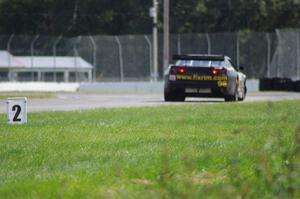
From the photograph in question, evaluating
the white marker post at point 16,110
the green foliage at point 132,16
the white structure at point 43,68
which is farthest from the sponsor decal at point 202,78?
the green foliage at point 132,16

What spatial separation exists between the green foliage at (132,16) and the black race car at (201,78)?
44355 mm

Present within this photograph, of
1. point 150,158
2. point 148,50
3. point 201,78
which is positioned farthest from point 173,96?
point 148,50

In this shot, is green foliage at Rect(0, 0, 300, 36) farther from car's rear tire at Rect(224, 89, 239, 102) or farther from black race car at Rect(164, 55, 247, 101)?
black race car at Rect(164, 55, 247, 101)

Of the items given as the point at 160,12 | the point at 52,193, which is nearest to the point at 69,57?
the point at 160,12

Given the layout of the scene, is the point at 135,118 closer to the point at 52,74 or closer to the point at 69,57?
the point at 69,57

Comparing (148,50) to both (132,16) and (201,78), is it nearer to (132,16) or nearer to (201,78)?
(201,78)

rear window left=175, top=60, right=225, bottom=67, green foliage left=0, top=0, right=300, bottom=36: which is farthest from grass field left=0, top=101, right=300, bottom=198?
green foliage left=0, top=0, right=300, bottom=36

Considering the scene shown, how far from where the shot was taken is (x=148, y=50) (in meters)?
52.4

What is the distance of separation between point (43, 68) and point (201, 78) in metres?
28.1

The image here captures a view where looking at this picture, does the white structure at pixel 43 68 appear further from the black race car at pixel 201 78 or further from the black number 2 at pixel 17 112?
the black number 2 at pixel 17 112

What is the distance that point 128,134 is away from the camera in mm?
13453

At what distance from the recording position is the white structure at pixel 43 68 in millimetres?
53906

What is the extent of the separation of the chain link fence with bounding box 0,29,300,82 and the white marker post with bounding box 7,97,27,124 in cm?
3390

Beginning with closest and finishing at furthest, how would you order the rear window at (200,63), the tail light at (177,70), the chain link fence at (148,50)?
the tail light at (177,70) < the rear window at (200,63) < the chain link fence at (148,50)
